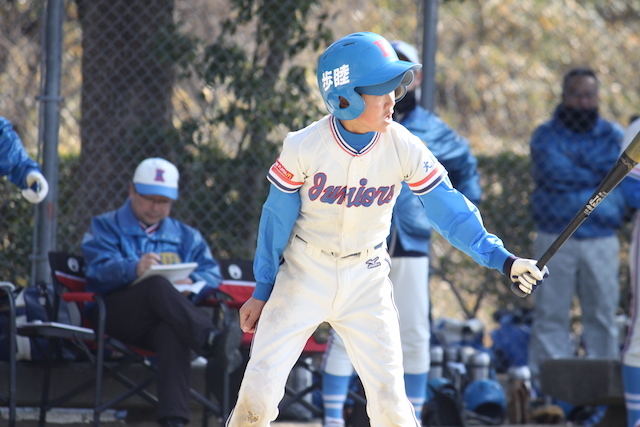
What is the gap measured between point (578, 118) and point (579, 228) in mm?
760

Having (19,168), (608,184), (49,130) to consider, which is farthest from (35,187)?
(608,184)

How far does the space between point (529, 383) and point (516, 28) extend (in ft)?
23.5

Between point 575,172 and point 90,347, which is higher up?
point 575,172

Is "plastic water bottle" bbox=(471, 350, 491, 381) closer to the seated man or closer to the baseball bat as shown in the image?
the seated man

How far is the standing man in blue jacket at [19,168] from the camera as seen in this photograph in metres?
4.81

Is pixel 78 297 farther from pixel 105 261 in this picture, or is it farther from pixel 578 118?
pixel 578 118

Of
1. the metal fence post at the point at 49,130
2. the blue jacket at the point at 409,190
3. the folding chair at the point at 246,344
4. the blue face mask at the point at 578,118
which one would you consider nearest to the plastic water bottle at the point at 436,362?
the folding chair at the point at 246,344

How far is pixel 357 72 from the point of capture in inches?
132

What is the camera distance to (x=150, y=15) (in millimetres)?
6383

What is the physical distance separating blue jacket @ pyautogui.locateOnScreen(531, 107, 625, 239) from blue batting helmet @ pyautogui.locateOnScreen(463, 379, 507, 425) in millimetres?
1180

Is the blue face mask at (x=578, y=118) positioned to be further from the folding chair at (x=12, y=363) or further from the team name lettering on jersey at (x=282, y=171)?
the folding chair at (x=12, y=363)

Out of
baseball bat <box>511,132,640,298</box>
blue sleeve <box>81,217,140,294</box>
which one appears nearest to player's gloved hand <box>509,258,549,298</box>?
baseball bat <box>511,132,640,298</box>

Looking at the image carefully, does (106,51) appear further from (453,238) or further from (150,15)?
(453,238)

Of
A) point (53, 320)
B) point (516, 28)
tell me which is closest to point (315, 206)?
point (53, 320)
